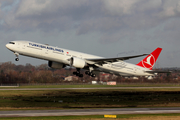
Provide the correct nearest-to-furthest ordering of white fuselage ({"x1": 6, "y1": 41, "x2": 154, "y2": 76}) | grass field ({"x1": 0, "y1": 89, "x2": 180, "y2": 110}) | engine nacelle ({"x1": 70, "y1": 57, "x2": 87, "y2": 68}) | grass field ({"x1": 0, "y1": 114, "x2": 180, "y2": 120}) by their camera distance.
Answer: grass field ({"x1": 0, "y1": 114, "x2": 180, "y2": 120}) → grass field ({"x1": 0, "y1": 89, "x2": 180, "y2": 110}) → white fuselage ({"x1": 6, "y1": 41, "x2": 154, "y2": 76}) → engine nacelle ({"x1": 70, "y1": 57, "x2": 87, "y2": 68})

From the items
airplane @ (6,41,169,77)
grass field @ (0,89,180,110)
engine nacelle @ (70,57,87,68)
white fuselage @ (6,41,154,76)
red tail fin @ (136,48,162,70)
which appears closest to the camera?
grass field @ (0,89,180,110)

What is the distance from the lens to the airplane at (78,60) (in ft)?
131

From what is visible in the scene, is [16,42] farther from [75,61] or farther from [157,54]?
[157,54]

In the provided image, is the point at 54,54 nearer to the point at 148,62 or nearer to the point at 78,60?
the point at 78,60

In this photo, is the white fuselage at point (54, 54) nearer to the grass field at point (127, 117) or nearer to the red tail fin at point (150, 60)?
the red tail fin at point (150, 60)

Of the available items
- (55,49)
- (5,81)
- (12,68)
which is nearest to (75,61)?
(55,49)

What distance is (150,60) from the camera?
57781 mm

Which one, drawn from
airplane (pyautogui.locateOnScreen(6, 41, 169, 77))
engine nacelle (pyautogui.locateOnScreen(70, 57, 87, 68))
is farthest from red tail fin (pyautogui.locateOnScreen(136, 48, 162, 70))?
engine nacelle (pyautogui.locateOnScreen(70, 57, 87, 68))

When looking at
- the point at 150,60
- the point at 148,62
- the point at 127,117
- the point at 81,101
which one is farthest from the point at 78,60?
the point at 150,60

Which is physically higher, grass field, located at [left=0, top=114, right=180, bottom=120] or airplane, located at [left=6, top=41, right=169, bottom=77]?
airplane, located at [left=6, top=41, right=169, bottom=77]

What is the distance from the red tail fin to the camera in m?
57.2

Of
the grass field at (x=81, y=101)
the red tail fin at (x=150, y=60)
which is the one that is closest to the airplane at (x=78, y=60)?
the red tail fin at (x=150, y=60)

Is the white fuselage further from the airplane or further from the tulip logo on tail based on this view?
the tulip logo on tail

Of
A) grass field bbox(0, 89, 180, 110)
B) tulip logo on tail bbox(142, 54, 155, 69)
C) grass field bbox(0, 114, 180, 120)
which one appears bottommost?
grass field bbox(0, 114, 180, 120)
